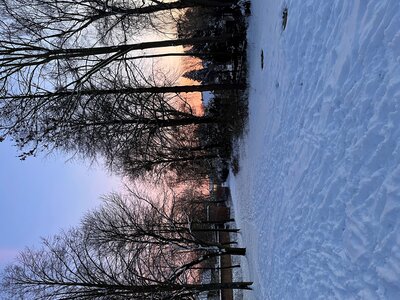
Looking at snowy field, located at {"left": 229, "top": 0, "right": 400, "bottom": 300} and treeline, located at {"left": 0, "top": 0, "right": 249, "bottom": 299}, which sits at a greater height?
A: treeline, located at {"left": 0, "top": 0, "right": 249, "bottom": 299}

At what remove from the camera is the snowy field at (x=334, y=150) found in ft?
14.2

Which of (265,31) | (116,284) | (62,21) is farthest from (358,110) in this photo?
(116,284)

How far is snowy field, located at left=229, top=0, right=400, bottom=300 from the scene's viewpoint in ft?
14.2

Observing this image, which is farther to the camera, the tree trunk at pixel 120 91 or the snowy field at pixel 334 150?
the tree trunk at pixel 120 91

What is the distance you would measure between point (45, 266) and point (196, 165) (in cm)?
1120

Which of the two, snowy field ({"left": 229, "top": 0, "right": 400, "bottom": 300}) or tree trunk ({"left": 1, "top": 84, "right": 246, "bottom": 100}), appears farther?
tree trunk ({"left": 1, "top": 84, "right": 246, "bottom": 100})

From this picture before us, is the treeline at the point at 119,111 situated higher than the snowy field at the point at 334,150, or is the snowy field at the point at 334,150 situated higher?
the treeline at the point at 119,111

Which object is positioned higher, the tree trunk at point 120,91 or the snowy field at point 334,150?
the tree trunk at point 120,91

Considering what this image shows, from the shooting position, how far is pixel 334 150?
18.2ft

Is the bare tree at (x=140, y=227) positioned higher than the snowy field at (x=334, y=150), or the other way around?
the bare tree at (x=140, y=227)

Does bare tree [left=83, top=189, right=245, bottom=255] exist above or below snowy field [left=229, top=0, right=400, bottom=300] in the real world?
above

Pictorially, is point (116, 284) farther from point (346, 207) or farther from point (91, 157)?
point (346, 207)

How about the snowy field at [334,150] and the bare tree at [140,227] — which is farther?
the bare tree at [140,227]

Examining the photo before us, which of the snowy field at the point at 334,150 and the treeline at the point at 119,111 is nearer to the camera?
the snowy field at the point at 334,150
